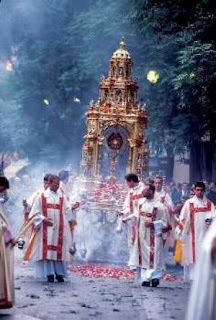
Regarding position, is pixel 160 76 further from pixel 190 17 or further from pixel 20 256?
pixel 20 256

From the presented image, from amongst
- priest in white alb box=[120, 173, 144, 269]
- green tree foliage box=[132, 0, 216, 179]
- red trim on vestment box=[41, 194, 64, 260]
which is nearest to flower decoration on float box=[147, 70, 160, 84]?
green tree foliage box=[132, 0, 216, 179]

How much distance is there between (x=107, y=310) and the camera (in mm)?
11648

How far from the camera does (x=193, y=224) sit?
1597 centimetres

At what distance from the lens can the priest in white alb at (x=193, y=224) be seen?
15.8 meters

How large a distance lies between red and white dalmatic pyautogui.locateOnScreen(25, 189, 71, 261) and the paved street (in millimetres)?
471

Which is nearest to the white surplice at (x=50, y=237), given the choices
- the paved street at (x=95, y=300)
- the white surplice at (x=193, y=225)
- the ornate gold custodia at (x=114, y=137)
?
the paved street at (x=95, y=300)

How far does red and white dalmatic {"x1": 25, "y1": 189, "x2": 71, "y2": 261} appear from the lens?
15008mm

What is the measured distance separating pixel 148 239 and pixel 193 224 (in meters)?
1.23

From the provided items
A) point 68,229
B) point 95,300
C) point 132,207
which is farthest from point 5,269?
point 132,207

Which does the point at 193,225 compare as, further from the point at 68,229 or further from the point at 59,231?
the point at 59,231

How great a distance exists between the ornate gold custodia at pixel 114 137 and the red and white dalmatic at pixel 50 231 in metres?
5.04

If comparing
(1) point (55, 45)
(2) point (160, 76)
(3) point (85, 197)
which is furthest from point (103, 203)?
(1) point (55, 45)

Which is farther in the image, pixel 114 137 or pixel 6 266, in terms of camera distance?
pixel 114 137

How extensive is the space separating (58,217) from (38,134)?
27.0 meters
